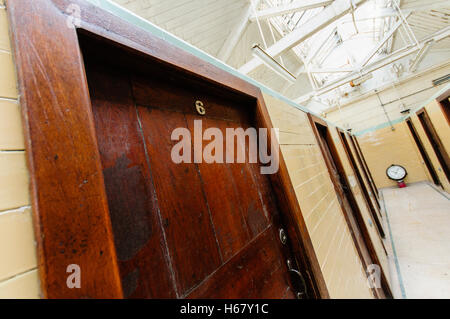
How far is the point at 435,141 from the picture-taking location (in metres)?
4.58

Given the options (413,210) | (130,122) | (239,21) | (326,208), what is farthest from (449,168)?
(130,122)

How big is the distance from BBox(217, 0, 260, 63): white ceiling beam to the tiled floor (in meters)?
4.74

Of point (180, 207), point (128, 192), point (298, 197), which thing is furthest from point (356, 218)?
point (128, 192)

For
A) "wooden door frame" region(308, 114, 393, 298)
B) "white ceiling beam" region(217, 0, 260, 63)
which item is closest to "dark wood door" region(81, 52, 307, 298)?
"wooden door frame" region(308, 114, 393, 298)

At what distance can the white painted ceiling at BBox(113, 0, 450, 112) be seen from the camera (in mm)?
2734

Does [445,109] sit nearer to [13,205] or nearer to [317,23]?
[317,23]

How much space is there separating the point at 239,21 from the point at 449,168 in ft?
20.9

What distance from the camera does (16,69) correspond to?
14.9 inches

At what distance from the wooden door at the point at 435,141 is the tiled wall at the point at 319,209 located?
4.88m

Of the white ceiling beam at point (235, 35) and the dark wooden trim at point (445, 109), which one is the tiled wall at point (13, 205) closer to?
the white ceiling beam at point (235, 35)

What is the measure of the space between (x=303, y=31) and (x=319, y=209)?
122 inches

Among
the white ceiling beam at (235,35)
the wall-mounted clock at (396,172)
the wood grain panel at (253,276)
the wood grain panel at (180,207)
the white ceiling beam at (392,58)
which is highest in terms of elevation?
the white ceiling beam at (235,35)

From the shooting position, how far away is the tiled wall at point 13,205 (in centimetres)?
31

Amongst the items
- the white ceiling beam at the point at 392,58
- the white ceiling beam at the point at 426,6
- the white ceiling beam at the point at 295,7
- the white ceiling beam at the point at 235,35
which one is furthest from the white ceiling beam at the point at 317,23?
the white ceiling beam at the point at 426,6
